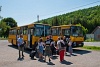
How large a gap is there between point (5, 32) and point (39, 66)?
79.0 metres

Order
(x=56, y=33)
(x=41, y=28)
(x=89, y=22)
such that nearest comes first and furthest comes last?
(x=41, y=28) < (x=56, y=33) < (x=89, y=22)

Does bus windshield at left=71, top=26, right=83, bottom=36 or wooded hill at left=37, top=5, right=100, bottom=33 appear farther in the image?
wooded hill at left=37, top=5, right=100, bottom=33

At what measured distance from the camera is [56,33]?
A: 25859 mm

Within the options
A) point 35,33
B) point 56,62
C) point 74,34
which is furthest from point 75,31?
point 56,62

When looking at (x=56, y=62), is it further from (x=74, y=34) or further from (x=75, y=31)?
(x=75, y=31)

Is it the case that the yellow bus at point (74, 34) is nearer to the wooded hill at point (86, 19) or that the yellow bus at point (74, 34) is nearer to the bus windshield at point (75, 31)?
the bus windshield at point (75, 31)

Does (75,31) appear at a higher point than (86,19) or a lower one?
lower

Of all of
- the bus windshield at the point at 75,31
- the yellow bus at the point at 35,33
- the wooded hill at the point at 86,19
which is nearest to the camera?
the yellow bus at the point at 35,33

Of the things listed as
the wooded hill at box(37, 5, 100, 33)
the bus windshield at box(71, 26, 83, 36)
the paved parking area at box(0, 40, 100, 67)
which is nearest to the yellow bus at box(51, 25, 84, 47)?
the bus windshield at box(71, 26, 83, 36)

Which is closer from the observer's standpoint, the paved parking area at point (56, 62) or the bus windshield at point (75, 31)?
the paved parking area at point (56, 62)

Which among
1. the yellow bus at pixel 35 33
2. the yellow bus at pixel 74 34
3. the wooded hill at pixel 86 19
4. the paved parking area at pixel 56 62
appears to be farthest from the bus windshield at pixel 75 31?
the wooded hill at pixel 86 19

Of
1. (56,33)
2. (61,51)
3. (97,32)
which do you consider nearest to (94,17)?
(97,32)

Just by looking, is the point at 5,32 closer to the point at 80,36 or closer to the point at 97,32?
the point at 97,32

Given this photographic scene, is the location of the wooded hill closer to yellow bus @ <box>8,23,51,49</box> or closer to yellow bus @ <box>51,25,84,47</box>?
yellow bus @ <box>51,25,84,47</box>
